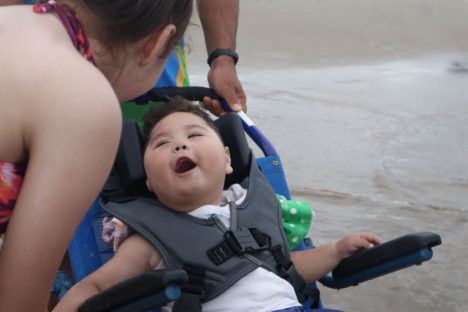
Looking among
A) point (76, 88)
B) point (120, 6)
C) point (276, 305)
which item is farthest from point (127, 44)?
point (276, 305)

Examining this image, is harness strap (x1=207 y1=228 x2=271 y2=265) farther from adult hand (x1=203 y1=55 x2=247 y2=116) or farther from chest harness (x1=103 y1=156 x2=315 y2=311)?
adult hand (x1=203 y1=55 x2=247 y2=116)

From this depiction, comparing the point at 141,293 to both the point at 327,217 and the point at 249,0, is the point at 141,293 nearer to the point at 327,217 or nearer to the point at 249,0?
the point at 327,217

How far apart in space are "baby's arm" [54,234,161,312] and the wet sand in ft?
2.10

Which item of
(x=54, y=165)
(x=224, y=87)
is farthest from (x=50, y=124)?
(x=224, y=87)

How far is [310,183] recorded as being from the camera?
480 cm

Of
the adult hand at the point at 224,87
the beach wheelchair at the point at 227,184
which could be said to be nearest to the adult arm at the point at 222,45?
the adult hand at the point at 224,87

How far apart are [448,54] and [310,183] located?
21.0 ft

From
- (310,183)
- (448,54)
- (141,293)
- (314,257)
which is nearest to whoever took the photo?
(141,293)

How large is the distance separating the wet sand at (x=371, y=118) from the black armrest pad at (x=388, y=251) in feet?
2.68

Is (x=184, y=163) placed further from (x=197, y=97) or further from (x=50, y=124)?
(x=50, y=124)

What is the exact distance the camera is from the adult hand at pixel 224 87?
297 centimetres

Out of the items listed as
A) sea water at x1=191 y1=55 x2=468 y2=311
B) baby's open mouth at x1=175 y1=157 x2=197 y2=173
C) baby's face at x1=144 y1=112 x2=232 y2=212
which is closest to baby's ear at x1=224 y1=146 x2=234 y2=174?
baby's face at x1=144 y1=112 x2=232 y2=212

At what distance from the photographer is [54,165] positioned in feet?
4.98

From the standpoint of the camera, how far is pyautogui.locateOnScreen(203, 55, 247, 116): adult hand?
117 inches
